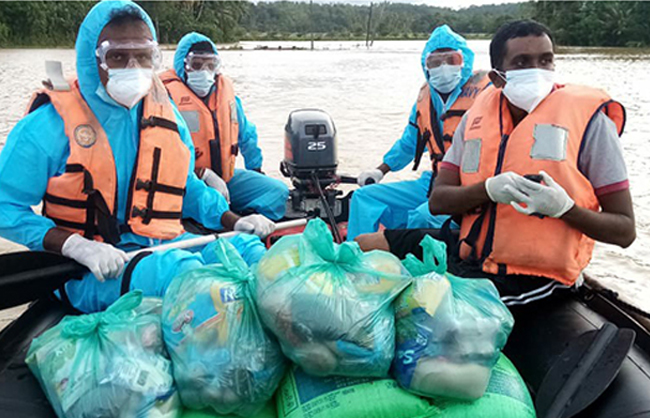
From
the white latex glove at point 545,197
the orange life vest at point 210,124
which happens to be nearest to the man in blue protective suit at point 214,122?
Result: the orange life vest at point 210,124

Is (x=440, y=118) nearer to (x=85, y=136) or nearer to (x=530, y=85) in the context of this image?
(x=530, y=85)

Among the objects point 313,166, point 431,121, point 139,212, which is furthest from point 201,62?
point 139,212

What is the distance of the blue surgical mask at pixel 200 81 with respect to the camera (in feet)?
14.7

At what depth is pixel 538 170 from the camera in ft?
7.25

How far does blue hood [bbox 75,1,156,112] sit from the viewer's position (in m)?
2.42

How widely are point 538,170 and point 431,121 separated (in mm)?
2001

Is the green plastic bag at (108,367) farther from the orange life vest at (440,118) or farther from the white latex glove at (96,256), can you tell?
the orange life vest at (440,118)

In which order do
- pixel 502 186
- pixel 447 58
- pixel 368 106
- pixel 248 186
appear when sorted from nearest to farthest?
pixel 502 186 → pixel 447 58 → pixel 248 186 → pixel 368 106

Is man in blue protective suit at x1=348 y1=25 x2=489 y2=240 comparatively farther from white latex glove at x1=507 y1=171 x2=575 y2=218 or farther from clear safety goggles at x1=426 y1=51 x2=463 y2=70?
white latex glove at x1=507 y1=171 x2=575 y2=218

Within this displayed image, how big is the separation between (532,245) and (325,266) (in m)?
0.99

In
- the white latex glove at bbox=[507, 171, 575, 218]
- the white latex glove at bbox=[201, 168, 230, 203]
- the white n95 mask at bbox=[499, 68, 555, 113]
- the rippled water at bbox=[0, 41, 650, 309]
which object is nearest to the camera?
the white latex glove at bbox=[507, 171, 575, 218]

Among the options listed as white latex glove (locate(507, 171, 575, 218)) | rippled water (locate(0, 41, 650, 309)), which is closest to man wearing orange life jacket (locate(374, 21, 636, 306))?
white latex glove (locate(507, 171, 575, 218))

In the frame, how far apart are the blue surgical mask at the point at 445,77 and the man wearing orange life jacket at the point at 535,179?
151 cm

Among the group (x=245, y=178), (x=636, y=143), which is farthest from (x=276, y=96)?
(x=245, y=178)
